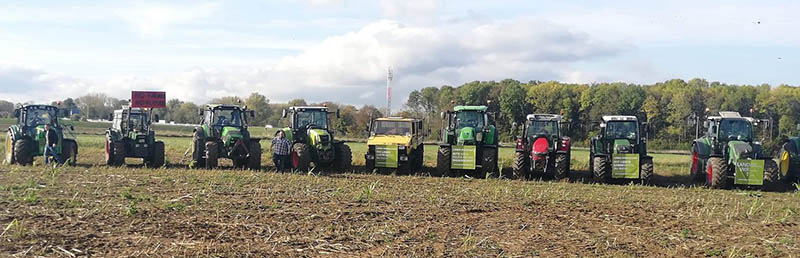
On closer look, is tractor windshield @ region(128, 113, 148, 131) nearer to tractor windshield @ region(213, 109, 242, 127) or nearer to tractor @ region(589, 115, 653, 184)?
tractor windshield @ region(213, 109, 242, 127)

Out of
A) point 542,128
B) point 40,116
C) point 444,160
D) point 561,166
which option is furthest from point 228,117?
point 561,166

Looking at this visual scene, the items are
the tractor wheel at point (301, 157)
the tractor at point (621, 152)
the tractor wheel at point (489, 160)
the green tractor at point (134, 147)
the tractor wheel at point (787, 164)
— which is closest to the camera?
the tractor at point (621, 152)

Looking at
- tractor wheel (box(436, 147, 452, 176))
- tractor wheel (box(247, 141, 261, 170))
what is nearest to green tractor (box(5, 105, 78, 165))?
tractor wheel (box(247, 141, 261, 170))

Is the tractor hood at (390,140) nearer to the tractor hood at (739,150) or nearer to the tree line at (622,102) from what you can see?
the tractor hood at (739,150)

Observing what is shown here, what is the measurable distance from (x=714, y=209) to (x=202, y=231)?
9.06m

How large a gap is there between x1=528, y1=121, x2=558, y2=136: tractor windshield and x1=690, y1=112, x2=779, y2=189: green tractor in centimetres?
396

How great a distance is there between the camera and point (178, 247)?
325 inches

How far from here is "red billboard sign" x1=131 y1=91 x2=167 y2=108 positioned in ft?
74.2

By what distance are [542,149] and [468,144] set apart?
2.27 metres

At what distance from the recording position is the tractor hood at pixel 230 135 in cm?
1984

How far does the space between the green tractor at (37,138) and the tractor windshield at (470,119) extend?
11.0 meters

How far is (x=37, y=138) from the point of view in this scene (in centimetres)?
2009

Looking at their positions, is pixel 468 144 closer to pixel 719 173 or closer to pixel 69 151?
pixel 719 173

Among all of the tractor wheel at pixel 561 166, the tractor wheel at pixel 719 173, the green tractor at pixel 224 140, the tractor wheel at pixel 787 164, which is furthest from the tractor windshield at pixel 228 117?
the tractor wheel at pixel 787 164
